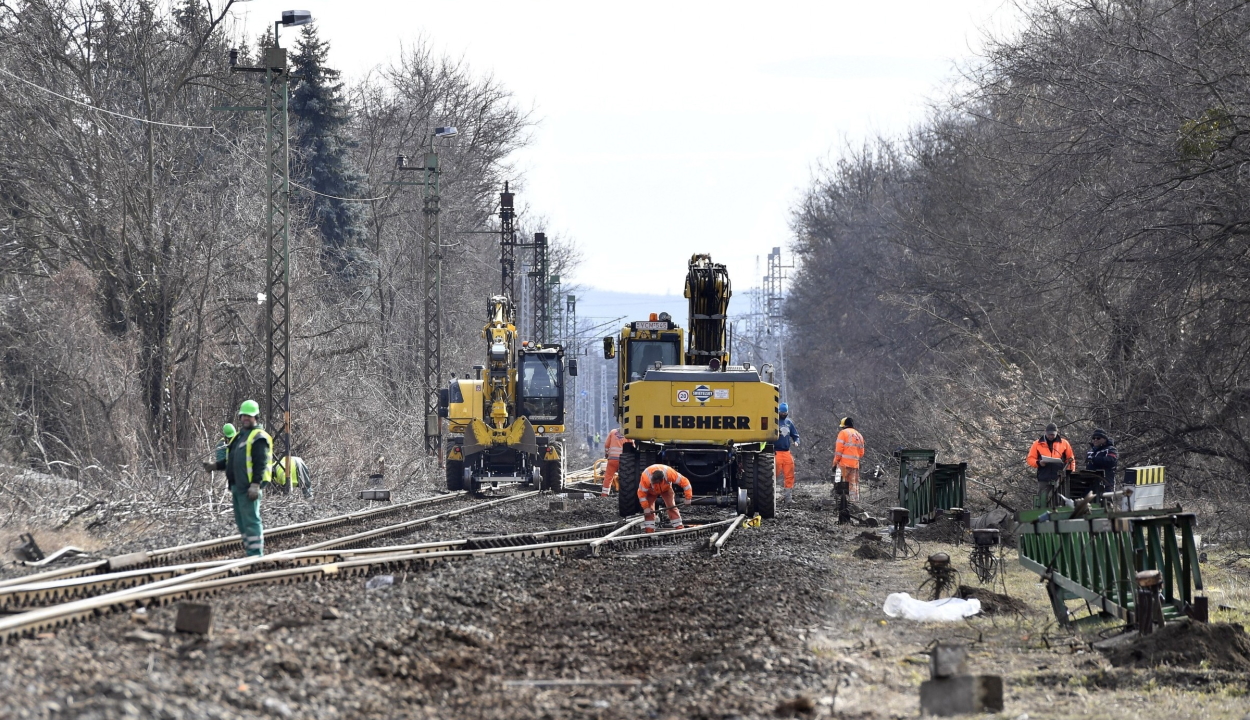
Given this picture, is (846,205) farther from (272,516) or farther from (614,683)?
(614,683)

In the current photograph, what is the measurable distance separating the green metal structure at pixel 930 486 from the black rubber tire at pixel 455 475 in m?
11.8

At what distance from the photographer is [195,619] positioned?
9.16 metres

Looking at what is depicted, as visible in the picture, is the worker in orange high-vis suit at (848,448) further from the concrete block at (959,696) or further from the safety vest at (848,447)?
the concrete block at (959,696)

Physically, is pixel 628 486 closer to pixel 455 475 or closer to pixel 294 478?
pixel 294 478

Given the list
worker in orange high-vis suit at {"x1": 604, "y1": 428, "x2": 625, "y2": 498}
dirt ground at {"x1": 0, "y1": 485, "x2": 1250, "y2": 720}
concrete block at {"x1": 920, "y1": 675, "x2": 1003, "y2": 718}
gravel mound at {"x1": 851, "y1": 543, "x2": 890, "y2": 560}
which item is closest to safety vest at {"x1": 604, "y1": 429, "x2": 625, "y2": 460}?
worker in orange high-vis suit at {"x1": 604, "y1": 428, "x2": 625, "y2": 498}

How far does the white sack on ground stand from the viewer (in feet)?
41.4

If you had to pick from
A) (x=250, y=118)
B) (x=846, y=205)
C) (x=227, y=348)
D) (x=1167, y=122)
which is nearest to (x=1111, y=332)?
(x=1167, y=122)

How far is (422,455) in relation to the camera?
41875 millimetres

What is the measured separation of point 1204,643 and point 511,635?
5.05 m

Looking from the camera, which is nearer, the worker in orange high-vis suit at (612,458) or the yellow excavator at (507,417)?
the worker in orange high-vis suit at (612,458)

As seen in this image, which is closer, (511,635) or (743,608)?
(511,635)

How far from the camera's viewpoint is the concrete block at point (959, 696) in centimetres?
812

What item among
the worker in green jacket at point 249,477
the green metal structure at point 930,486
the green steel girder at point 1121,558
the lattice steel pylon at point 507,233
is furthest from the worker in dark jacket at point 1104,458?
the lattice steel pylon at point 507,233

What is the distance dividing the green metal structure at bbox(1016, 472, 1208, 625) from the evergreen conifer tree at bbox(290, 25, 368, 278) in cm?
4129
